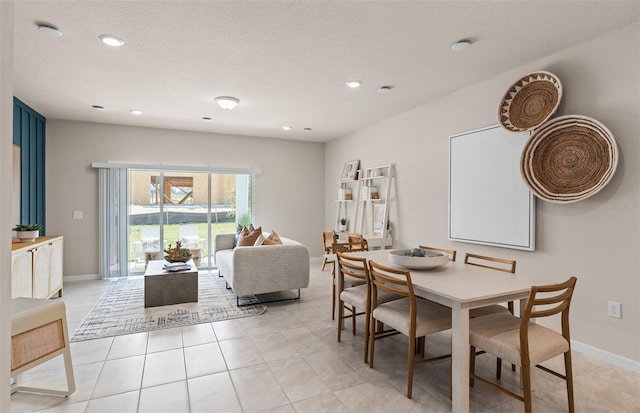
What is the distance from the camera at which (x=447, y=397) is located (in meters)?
2.17

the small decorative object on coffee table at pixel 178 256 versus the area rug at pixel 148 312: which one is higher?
the small decorative object on coffee table at pixel 178 256

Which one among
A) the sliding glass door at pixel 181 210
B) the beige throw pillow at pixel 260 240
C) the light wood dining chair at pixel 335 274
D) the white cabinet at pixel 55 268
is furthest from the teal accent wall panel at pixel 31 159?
the light wood dining chair at pixel 335 274

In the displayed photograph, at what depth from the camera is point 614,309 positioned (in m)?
2.61

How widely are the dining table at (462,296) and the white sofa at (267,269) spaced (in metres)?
2.05

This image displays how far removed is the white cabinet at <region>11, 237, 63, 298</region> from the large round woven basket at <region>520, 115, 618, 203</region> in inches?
191

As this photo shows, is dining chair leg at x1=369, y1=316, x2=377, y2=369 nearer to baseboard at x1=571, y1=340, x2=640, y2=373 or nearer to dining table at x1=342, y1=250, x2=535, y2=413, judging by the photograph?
dining table at x1=342, y1=250, x2=535, y2=413

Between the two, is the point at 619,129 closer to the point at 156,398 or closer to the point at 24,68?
the point at 156,398

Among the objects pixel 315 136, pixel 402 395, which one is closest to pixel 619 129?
pixel 402 395

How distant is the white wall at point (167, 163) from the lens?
212 inches

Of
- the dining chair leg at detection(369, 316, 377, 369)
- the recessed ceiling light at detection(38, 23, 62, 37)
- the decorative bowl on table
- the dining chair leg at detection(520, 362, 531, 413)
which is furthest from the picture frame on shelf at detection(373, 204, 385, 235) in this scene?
the recessed ceiling light at detection(38, 23, 62, 37)

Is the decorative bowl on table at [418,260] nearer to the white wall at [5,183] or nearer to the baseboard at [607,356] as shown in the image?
the baseboard at [607,356]

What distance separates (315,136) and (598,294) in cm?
503

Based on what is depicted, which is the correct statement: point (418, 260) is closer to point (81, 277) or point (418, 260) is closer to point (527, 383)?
point (527, 383)

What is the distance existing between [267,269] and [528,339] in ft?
9.14
